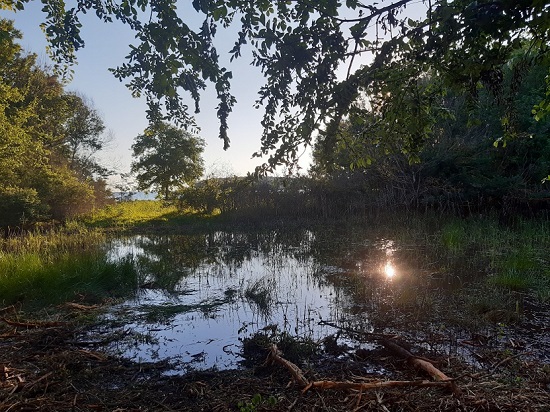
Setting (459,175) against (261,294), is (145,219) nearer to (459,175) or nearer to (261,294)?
(459,175)

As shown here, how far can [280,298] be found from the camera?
289 inches

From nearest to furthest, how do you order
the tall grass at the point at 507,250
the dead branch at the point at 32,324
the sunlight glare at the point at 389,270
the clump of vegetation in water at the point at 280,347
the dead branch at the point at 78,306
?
the clump of vegetation in water at the point at 280,347, the dead branch at the point at 32,324, the dead branch at the point at 78,306, the tall grass at the point at 507,250, the sunlight glare at the point at 389,270

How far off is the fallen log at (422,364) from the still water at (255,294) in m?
0.85

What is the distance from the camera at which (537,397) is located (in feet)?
10.5

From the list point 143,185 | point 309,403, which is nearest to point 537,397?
point 309,403

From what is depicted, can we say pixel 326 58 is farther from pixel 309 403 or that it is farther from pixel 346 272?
pixel 346 272

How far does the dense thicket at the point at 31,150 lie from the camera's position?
1484 centimetres

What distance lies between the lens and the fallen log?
10.8ft

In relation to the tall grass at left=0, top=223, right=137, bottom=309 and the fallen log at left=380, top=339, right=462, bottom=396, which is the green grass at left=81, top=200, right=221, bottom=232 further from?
the fallen log at left=380, top=339, right=462, bottom=396

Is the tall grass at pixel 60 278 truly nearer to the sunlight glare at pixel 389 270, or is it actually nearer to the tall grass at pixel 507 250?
the sunlight glare at pixel 389 270

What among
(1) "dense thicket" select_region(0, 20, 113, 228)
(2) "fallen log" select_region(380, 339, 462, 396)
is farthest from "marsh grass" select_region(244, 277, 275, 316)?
(1) "dense thicket" select_region(0, 20, 113, 228)

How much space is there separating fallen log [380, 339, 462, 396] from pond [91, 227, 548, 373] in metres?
0.51

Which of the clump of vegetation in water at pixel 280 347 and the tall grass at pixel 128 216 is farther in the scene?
the tall grass at pixel 128 216

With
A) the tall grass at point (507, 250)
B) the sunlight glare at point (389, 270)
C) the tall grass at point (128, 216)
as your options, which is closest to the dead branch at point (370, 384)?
the tall grass at point (507, 250)
